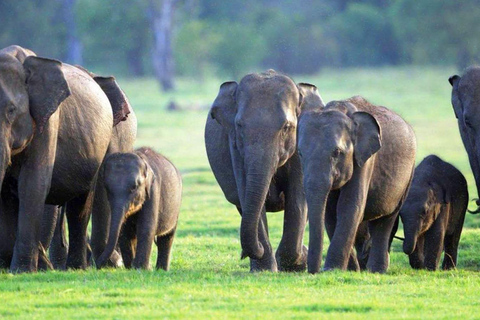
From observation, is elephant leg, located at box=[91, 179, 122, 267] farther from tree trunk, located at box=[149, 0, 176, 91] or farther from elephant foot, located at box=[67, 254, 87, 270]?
tree trunk, located at box=[149, 0, 176, 91]

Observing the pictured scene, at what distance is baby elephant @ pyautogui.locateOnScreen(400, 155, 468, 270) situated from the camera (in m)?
13.1

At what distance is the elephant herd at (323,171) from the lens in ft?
35.1

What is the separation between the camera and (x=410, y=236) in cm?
1290

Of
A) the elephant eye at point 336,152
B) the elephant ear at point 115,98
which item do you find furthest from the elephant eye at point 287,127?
the elephant ear at point 115,98

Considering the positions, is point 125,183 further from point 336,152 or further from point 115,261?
point 336,152

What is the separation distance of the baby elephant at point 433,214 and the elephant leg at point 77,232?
3447 millimetres

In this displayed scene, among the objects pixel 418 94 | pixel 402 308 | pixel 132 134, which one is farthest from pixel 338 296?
pixel 418 94

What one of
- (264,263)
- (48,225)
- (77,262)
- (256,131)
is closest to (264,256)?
(264,263)

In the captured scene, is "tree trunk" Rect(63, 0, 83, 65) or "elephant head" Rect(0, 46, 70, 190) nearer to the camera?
"elephant head" Rect(0, 46, 70, 190)

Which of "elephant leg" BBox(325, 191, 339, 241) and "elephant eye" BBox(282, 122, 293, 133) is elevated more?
"elephant eye" BBox(282, 122, 293, 133)

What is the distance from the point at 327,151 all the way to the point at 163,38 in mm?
60507

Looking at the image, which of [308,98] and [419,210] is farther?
[419,210]

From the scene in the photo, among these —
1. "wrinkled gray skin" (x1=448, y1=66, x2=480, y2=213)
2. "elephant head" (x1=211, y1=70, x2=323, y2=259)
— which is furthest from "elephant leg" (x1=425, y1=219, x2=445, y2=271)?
"elephant head" (x1=211, y1=70, x2=323, y2=259)

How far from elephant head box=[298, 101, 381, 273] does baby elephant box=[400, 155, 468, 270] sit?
2.08 meters
